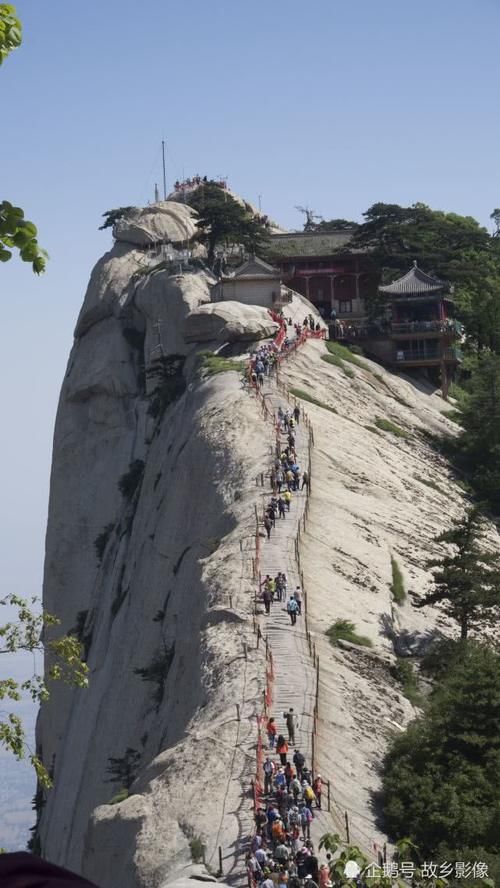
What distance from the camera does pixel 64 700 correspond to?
84938mm

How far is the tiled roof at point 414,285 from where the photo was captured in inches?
3686

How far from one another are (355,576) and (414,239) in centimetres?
5775

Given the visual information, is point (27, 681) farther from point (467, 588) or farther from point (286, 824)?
point (467, 588)

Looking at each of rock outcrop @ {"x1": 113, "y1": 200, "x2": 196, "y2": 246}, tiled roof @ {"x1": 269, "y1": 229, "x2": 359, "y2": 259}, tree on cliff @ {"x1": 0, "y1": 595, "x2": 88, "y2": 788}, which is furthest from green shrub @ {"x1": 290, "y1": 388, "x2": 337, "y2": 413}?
tree on cliff @ {"x1": 0, "y1": 595, "x2": 88, "y2": 788}

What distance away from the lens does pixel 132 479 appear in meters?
86.6

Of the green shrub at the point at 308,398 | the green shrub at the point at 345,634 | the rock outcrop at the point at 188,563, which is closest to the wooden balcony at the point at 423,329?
the rock outcrop at the point at 188,563

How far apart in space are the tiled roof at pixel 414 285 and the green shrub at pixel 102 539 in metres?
21.6

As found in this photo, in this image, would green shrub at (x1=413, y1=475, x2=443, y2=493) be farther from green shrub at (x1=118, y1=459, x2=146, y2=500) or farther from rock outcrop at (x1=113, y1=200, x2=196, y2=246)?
rock outcrop at (x1=113, y1=200, x2=196, y2=246)

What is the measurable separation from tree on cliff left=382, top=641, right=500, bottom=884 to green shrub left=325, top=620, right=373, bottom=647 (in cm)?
507

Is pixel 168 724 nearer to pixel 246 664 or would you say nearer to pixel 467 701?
pixel 246 664

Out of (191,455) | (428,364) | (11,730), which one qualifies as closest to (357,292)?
(428,364)

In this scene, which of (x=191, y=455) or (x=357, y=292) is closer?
(x=191, y=455)

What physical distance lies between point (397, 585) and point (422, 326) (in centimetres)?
4289

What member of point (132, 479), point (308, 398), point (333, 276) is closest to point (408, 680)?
point (308, 398)
